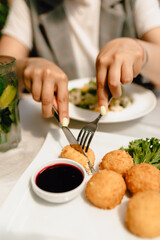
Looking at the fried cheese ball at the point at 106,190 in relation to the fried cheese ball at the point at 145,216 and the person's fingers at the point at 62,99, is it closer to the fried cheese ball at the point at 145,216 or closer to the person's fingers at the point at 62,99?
the fried cheese ball at the point at 145,216

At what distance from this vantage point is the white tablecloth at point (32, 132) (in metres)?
1.16

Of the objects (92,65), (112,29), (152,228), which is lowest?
(92,65)

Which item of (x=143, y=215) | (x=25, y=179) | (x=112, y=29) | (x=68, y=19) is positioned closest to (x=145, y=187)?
(x=143, y=215)

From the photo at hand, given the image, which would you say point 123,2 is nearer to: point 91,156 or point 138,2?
point 138,2

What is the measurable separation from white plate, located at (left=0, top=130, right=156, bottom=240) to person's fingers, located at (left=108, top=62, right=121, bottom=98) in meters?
0.56

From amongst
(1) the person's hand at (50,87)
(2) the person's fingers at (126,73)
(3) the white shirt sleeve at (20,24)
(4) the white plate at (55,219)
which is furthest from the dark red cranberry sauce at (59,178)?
(3) the white shirt sleeve at (20,24)

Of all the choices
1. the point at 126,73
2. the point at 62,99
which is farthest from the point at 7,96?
the point at 126,73

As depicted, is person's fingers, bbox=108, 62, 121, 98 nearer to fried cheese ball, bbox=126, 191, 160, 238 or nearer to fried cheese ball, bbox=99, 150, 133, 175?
fried cheese ball, bbox=99, 150, 133, 175

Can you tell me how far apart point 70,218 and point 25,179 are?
27 cm

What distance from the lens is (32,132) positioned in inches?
58.3

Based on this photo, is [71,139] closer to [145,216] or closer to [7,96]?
[7,96]

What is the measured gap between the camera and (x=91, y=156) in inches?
45.5

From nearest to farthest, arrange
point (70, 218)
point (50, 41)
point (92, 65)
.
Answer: point (70, 218)
point (50, 41)
point (92, 65)

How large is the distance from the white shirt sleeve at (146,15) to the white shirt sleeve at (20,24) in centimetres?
101
